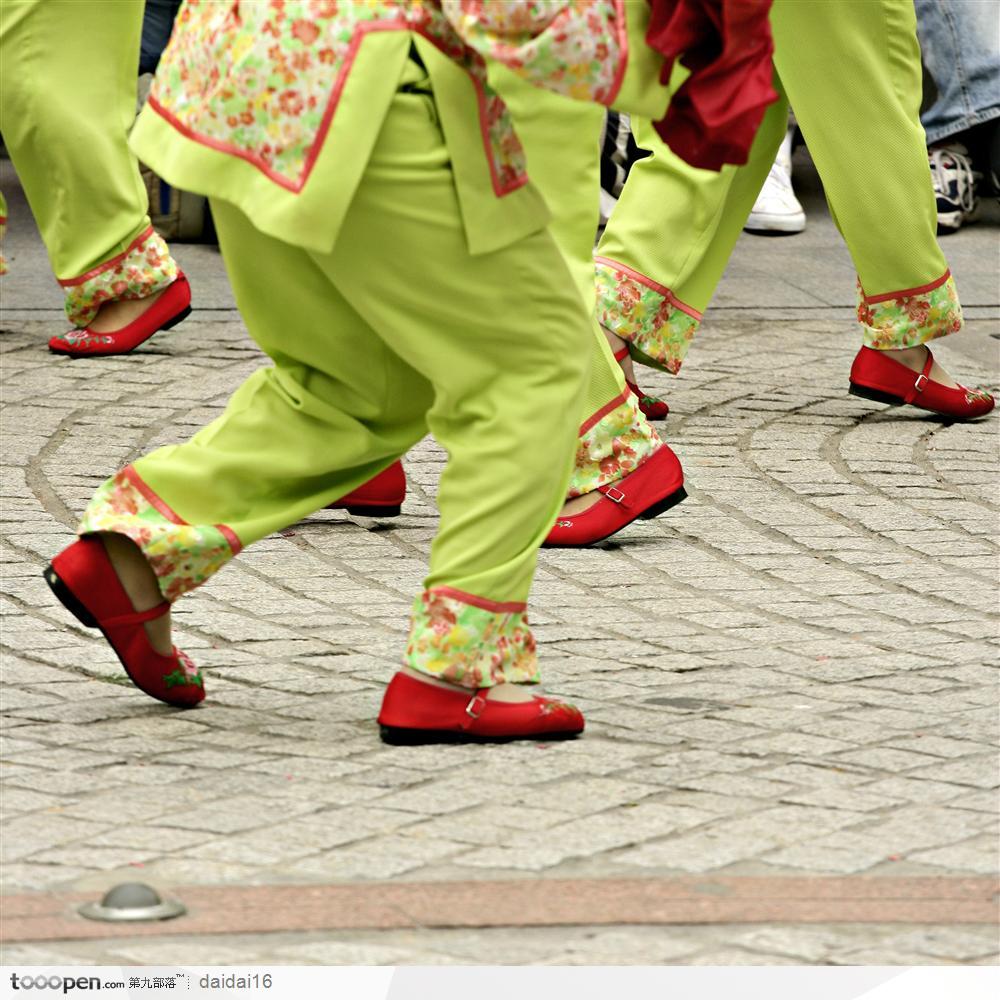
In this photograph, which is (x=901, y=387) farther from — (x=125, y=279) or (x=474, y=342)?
(x=474, y=342)

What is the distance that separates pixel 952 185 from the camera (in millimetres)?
8453

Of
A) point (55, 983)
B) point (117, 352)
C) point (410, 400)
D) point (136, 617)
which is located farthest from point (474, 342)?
point (117, 352)

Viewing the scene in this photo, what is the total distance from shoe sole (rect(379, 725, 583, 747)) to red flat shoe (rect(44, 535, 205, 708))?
384 millimetres

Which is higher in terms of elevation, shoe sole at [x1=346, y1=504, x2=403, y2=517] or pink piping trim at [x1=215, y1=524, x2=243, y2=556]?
pink piping trim at [x1=215, y1=524, x2=243, y2=556]

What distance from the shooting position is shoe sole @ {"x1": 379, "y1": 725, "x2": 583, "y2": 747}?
3311 mm

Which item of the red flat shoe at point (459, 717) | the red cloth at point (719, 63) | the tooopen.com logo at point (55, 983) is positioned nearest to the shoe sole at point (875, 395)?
the red flat shoe at point (459, 717)

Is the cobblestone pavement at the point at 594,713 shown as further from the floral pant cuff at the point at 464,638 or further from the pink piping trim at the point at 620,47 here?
the pink piping trim at the point at 620,47

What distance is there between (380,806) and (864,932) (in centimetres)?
75

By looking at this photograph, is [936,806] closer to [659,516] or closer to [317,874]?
[317,874]

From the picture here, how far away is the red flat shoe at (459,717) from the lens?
3295 millimetres

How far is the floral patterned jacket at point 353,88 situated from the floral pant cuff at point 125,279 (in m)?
2.96

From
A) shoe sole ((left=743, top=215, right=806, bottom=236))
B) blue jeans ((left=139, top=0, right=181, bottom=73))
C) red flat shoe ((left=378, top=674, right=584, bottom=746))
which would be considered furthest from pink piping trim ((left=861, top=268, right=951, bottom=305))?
blue jeans ((left=139, top=0, right=181, bottom=73))

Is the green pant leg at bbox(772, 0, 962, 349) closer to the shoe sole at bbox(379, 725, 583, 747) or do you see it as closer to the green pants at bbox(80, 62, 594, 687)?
the green pants at bbox(80, 62, 594, 687)

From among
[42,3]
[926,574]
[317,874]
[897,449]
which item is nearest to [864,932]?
[317,874]
